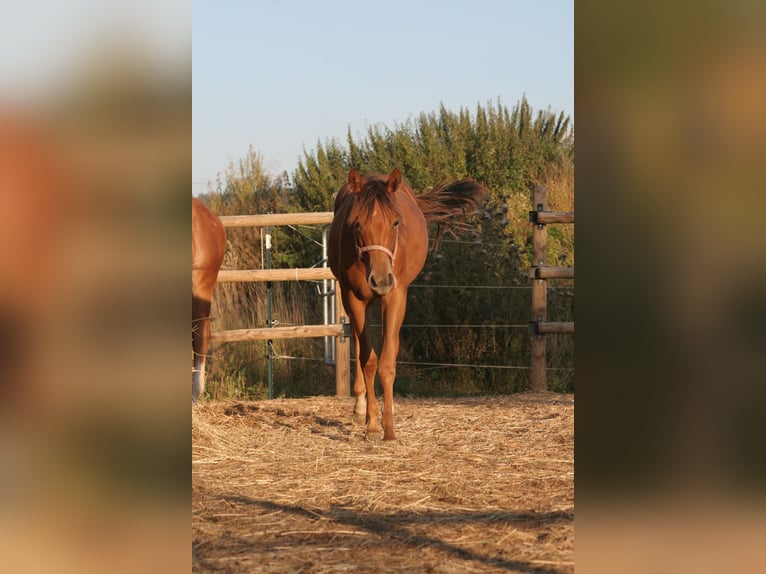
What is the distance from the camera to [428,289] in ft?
30.8

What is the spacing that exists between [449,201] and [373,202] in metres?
2.32

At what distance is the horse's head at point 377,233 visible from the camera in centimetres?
525

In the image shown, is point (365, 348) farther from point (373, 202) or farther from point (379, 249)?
point (373, 202)

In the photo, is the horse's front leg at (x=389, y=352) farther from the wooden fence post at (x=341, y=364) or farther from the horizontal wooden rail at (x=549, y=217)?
the horizontal wooden rail at (x=549, y=217)

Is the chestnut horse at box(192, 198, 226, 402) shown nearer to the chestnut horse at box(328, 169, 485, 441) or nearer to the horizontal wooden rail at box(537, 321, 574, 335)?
the chestnut horse at box(328, 169, 485, 441)

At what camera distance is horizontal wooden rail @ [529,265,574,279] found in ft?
25.5

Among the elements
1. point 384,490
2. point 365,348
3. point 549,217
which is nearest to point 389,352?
point 365,348

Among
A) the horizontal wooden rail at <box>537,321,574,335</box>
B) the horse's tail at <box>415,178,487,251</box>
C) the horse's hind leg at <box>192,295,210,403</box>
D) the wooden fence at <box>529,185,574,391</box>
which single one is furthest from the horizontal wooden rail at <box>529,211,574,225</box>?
the horse's hind leg at <box>192,295,210,403</box>
